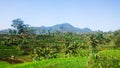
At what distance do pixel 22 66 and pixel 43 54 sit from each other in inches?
2856

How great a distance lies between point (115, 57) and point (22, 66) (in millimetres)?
5170

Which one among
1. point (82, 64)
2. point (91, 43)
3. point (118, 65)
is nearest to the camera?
point (118, 65)

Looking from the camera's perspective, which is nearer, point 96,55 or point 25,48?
point 96,55

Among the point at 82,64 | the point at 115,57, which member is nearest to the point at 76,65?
the point at 82,64

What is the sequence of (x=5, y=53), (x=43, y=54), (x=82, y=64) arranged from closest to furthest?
1. (x=82, y=64)
2. (x=43, y=54)
3. (x=5, y=53)

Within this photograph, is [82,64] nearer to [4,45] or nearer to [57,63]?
[57,63]

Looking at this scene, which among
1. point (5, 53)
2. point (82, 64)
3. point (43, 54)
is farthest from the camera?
point (5, 53)

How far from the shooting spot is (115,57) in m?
12.5

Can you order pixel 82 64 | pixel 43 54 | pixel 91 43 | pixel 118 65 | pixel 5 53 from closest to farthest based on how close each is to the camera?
1. pixel 118 65
2. pixel 82 64
3. pixel 43 54
4. pixel 5 53
5. pixel 91 43

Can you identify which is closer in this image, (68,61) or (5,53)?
(68,61)

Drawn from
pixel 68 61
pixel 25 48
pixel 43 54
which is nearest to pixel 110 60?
pixel 68 61

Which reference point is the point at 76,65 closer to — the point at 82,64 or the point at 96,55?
the point at 82,64

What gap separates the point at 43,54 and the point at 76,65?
73016 mm

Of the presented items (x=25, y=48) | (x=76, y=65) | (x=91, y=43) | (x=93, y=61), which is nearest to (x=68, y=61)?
(x=76, y=65)
